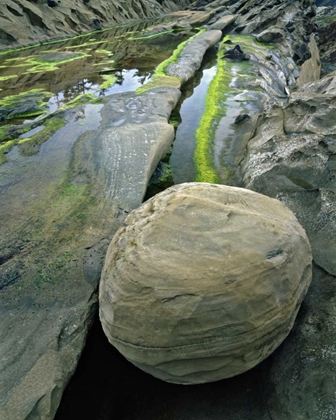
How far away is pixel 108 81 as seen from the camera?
36.5ft

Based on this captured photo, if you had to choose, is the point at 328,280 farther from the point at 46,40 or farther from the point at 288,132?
the point at 46,40

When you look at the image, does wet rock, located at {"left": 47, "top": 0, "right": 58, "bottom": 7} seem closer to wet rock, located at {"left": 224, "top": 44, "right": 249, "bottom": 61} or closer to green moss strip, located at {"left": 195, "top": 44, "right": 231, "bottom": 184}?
wet rock, located at {"left": 224, "top": 44, "right": 249, "bottom": 61}

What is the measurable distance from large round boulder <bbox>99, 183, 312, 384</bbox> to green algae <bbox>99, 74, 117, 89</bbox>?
8.56m

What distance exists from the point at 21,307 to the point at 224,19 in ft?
72.2

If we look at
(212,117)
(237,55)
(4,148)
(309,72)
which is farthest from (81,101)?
(309,72)

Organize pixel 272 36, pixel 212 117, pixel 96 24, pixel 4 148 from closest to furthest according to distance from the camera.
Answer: pixel 4 148, pixel 212 117, pixel 272 36, pixel 96 24

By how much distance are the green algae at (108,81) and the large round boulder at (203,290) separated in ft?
28.1

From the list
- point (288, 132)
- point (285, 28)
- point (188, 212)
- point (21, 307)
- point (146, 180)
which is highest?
point (188, 212)

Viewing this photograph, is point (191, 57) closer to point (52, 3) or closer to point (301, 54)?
point (301, 54)

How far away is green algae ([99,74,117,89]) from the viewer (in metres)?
10.6

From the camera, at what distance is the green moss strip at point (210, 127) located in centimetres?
625

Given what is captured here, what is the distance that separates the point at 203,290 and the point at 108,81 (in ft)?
32.5

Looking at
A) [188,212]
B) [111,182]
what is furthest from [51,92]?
[188,212]

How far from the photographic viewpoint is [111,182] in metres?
5.26
